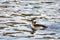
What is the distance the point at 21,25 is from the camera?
3.22 feet

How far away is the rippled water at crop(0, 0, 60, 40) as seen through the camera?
97 centimetres

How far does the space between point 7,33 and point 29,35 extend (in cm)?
16

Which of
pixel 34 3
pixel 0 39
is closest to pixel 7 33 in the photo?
pixel 0 39

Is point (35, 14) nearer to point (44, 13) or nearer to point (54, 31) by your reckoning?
point (44, 13)

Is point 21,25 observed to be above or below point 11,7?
below

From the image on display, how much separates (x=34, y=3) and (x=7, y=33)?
0.29 metres

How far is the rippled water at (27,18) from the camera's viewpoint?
0.97 m

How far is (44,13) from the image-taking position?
100 centimetres

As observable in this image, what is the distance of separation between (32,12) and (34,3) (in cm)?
7

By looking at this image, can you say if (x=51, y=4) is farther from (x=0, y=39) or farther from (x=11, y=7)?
(x=0, y=39)

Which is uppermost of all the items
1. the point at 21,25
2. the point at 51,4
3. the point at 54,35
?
the point at 51,4

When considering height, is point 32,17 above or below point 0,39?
above

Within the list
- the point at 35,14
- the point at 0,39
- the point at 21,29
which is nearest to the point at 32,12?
the point at 35,14

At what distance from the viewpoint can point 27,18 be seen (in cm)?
99
